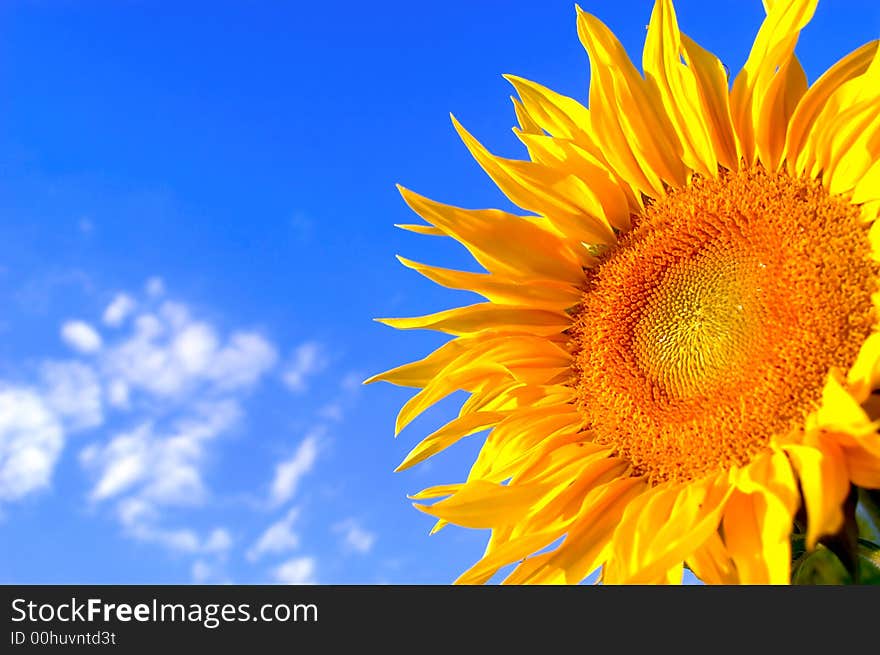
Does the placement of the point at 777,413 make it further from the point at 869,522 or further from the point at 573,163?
the point at 573,163

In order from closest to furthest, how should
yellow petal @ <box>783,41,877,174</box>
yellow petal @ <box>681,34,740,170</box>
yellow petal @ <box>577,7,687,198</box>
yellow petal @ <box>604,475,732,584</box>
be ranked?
1. yellow petal @ <box>604,475,732,584</box>
2. yellow petal @ <box>783,41,877,174</box>
3. yellow petal @ <box>681,34,740,170</box>
4. yellow petal @ <box>577,7,687,198</box>

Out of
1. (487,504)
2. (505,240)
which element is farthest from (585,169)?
(487,504)

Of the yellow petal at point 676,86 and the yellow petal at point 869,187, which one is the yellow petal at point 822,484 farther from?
the yellow petal at point 676,86

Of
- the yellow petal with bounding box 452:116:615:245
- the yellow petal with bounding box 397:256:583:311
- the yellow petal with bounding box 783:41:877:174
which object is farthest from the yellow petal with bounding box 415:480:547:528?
the yellow petal with bounding box 783:41:877:174

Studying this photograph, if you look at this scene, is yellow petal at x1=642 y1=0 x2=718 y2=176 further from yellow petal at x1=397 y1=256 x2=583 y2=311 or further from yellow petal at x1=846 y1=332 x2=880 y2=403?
yellow petal at x1=846 y1=332 x2=880 y2=403

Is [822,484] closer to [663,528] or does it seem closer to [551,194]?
[663,528]

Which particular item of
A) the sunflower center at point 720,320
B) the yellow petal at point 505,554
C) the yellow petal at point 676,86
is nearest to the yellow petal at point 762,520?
the sunflower center at point 720,320

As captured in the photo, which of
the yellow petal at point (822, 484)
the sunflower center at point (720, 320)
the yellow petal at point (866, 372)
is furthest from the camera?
the sunflower center at point (720, 320)

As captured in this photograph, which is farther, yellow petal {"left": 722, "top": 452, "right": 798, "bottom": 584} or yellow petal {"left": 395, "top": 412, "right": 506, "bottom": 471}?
yellow petal {"left": 395, "top": 412, "right": 506, "bottom": 471}
